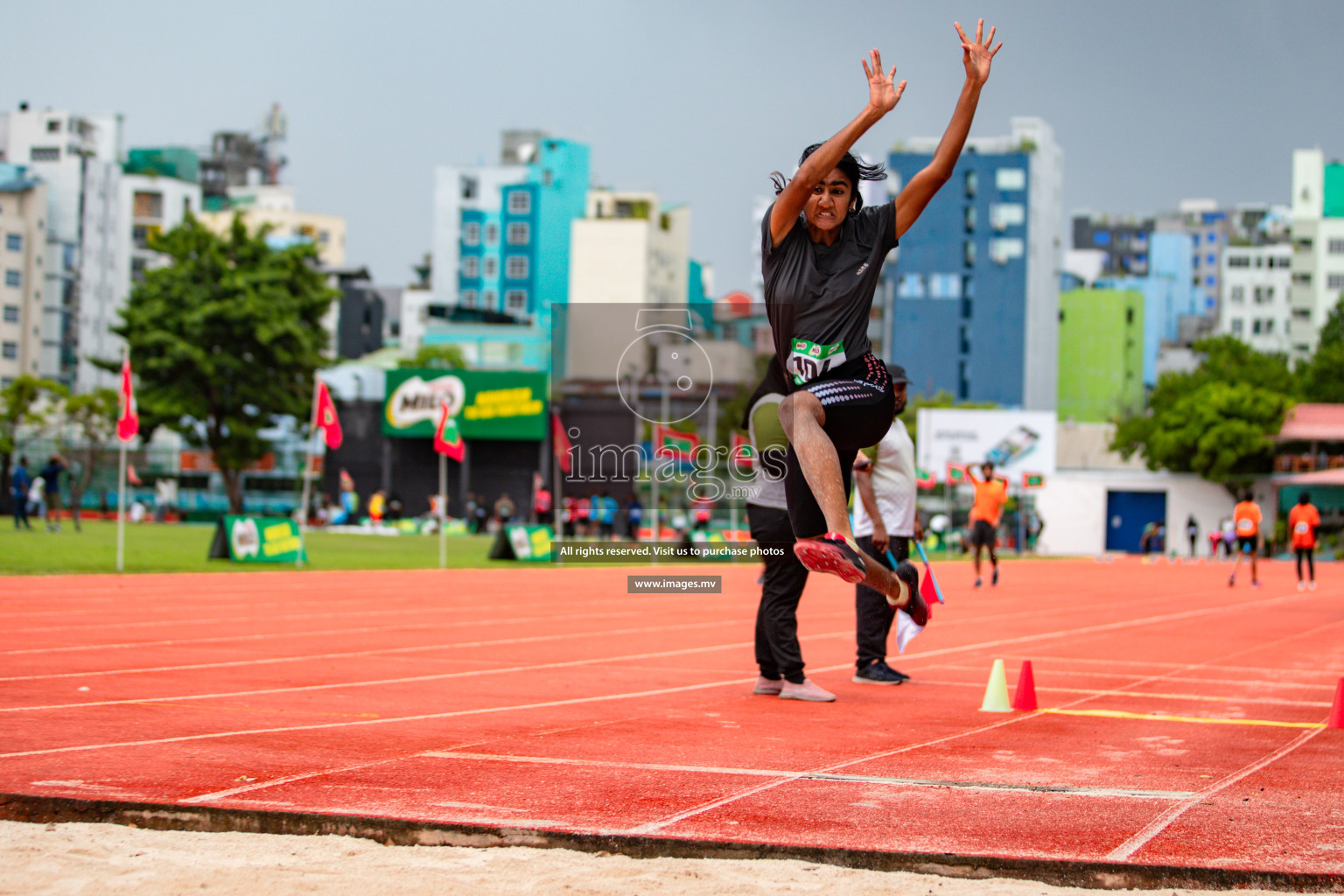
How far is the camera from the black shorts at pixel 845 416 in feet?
18.3

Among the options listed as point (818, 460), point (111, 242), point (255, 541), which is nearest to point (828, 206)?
point (818, 460)

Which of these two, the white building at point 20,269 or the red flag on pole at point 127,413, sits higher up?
the white building at point 20,269

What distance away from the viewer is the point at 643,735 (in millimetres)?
5465

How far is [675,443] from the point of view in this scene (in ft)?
92.4

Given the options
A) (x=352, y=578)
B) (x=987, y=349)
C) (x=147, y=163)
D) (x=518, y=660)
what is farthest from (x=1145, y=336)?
(x=518, y=660)

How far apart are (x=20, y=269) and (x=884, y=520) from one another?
9240 cm

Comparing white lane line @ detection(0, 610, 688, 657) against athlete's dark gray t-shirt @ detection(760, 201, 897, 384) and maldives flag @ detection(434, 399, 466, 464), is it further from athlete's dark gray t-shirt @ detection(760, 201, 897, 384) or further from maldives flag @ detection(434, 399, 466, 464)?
maldives flag @ detection(434, 399, 466, 464)

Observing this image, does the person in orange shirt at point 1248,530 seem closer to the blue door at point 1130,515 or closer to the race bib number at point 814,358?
the race bib number at point 814,358

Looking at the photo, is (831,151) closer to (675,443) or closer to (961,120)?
(961,120)

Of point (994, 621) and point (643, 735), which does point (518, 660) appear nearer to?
point (643, 735)

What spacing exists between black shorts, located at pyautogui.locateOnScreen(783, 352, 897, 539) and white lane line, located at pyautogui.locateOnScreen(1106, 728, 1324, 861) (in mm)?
1741

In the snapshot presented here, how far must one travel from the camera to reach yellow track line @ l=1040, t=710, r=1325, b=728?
6.28 meters

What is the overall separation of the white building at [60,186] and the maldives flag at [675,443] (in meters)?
73.6

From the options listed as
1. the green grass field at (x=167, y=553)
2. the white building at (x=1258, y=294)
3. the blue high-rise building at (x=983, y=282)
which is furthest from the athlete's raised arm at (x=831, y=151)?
the white building at (x=1258, y=294)
